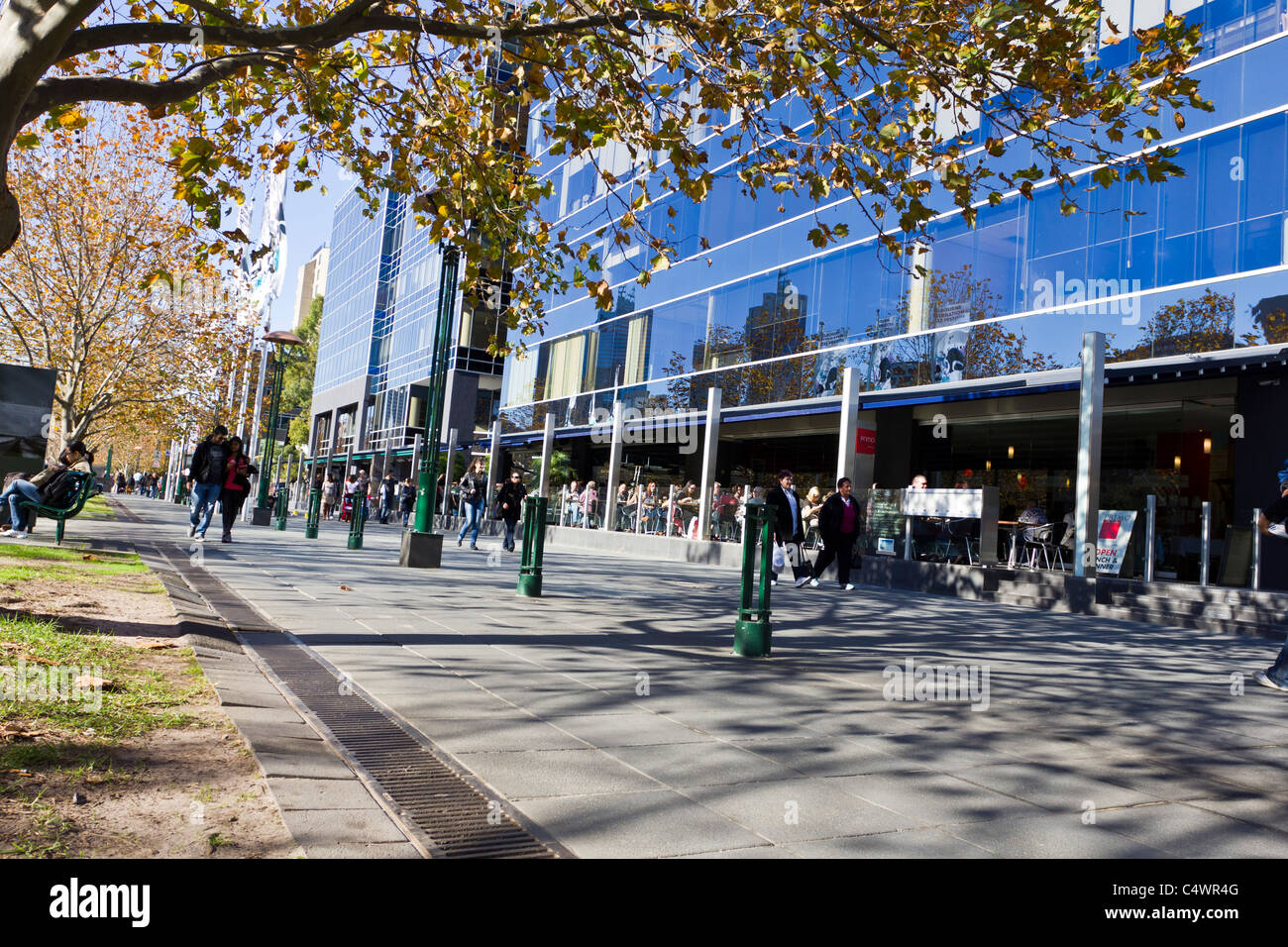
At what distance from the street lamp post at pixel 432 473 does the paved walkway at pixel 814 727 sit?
11.5 ft

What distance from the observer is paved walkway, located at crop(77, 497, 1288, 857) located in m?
3.39

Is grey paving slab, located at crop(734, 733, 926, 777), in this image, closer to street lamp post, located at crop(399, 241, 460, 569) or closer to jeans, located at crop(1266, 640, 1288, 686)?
jeans, located at crop(1266, 640, 1288, 686)

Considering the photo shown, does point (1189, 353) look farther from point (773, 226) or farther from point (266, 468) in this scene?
point (266, 468)

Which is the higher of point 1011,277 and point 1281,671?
point 1011,277

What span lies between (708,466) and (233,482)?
11979mm

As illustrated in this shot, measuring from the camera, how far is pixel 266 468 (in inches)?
1153

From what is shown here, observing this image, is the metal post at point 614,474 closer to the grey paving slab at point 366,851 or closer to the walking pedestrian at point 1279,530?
the walking pedestrian at point 1279,530

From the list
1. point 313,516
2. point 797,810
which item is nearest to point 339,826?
point 797,810

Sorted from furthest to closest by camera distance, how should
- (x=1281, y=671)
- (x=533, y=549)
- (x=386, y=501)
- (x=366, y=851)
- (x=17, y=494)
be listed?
(x=386, y=501) → (x=17, y=494) → (x=533, y=549) → (x=1281, y=671) → (x=366, y=851)

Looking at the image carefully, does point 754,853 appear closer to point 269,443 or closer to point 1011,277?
point 1011,277

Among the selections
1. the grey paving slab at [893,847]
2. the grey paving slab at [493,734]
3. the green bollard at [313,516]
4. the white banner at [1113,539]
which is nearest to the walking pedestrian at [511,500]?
the green bollard at [313,516]

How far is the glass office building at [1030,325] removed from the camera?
15.0 meters

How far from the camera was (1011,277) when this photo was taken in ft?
60.6
